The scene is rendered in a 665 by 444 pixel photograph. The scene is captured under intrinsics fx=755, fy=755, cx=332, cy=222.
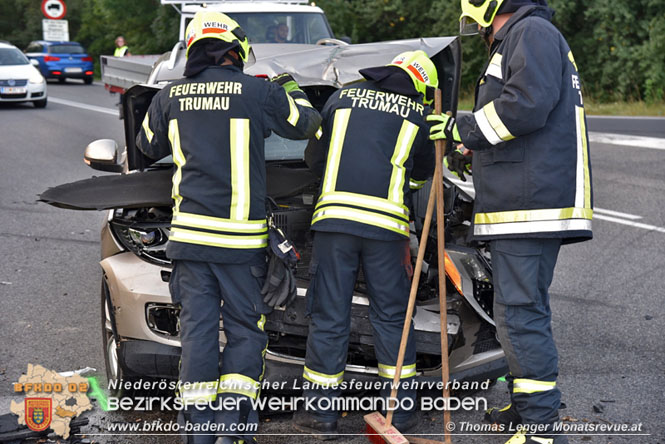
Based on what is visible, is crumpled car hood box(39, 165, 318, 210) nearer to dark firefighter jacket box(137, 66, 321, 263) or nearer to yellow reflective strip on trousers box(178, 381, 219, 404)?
dark firefighter jacket box(137, 66, 321, 263)

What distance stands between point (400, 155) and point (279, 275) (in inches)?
32.9

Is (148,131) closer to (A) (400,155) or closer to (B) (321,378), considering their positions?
(A) (400,155)

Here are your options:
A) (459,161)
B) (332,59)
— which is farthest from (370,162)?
(332,59)

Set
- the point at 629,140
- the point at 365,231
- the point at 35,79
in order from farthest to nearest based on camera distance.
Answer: the point at 35,79, the point at 629,140, the point at 365,231

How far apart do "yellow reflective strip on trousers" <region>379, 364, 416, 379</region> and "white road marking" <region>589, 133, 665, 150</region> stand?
28.7 ft

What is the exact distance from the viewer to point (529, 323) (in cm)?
335

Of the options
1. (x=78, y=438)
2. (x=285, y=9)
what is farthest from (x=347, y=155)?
(x=285, y=9)

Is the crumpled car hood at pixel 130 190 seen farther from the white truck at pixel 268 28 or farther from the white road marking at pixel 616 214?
the white truck at pixel 268 28

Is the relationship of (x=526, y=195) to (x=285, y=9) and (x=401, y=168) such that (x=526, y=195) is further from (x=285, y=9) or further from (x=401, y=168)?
(x=285, y=9)

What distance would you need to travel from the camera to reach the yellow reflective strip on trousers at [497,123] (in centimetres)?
324

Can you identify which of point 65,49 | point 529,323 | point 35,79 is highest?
point 529,323

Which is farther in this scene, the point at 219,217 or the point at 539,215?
the point at 219,217

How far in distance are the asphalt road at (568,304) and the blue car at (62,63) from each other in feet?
58.5

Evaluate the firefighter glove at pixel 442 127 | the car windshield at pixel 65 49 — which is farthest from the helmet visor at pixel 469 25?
the car windshield at pixel 65 49
